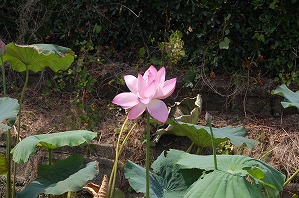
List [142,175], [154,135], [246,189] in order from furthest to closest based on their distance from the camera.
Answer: [154,135]
[142,175]
[246,189]

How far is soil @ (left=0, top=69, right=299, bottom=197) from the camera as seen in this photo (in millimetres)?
4273

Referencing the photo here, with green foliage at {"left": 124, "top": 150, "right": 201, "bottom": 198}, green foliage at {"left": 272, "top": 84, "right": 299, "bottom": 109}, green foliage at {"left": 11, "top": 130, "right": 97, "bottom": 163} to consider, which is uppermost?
green foliage at {"left": 272, "top": 84, "right": 299, "bottom": 109}

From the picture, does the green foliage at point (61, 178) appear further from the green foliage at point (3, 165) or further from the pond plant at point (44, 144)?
the green foliage at point (3, 165)

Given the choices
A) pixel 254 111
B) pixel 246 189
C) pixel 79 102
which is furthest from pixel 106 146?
pixel 246 189

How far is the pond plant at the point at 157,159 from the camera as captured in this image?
2195 millimetres

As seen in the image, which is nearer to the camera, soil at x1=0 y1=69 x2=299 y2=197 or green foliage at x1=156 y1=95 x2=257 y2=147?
green foliage at x1=156 y1=95 x2=257 y2=147

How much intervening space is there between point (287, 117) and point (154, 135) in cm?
108

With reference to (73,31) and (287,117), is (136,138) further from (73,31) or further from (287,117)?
(73,31)

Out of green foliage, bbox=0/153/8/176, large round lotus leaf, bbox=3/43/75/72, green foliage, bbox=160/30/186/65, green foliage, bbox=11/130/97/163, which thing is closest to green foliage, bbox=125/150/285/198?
green foliage, bbox=11/130/97/163

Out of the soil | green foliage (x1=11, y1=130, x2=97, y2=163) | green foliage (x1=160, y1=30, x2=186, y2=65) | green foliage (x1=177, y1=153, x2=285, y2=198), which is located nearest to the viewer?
green foliage (x1=177, y1=153, x2=285, y2=198)

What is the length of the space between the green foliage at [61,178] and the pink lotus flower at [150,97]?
3.96 feet

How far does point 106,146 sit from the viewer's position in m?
4.60

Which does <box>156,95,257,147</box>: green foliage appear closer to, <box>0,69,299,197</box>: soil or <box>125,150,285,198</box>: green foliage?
<box>125,150,285,198</box>: green foliage

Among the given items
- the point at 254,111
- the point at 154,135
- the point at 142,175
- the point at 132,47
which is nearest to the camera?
the point at 142,175
